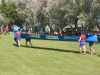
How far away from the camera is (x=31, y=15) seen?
6575 centimetres

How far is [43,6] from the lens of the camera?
55.5m

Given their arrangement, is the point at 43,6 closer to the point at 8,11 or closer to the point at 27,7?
the point at 27,7

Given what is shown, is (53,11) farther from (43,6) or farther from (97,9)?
(97,9)

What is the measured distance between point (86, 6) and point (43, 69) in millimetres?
28482

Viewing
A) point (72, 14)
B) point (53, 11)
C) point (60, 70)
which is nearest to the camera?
point (60, 70)

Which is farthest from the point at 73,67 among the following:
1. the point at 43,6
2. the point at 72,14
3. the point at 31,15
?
the point at 31,15

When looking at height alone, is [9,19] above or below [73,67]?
above

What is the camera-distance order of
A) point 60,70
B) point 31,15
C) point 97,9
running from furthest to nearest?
point 31,15 → point 97,9 → point 60,70

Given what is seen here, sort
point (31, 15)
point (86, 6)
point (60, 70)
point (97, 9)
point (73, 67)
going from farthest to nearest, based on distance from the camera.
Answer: point (31, 15) < point (86, 6) < point (97, 9) < point (73, 67) < point (60, 70)

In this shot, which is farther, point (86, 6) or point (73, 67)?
point (86, 6)

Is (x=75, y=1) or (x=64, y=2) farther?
(x=64, y=2)

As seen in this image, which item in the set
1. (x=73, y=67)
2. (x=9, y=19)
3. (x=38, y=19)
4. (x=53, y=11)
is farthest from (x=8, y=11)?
(x=73, y=67)

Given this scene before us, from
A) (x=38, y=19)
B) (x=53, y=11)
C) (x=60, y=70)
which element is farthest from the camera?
(x=38, y=19)

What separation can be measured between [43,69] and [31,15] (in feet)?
183
